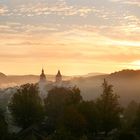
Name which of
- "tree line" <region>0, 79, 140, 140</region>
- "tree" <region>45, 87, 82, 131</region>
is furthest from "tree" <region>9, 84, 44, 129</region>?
"tree" <region>45, 87, 82, 131</region>

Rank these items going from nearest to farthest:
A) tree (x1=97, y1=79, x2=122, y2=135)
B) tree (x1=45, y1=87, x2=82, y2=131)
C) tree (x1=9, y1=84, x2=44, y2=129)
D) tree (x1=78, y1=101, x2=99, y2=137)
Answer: tree (x1=97, y1=79, x2=122, y2=135) → tree (x1=78, y1=101, x2=99, y2=137) → tree (x1=9, y1=84, x2=44, y2=129) → tree (x1=45, y1=87, x2=82, y2=131)

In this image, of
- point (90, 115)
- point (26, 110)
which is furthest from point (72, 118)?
point (26, 110)

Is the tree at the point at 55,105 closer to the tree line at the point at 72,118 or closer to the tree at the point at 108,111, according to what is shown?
the tree line at the point at 72,118

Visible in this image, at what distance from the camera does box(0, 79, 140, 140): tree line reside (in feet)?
212

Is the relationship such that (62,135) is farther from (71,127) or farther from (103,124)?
(103,124)

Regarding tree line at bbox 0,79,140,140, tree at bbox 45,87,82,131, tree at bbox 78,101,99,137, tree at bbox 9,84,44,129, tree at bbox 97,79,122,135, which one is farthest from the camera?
tree at bbox 45,87,82,131

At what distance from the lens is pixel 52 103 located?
97.9m

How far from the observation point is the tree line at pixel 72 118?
6450 cm

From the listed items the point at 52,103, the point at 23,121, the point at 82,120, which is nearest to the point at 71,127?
the point at 82,120

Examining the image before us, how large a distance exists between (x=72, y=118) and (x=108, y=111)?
8225mm

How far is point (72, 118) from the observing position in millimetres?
68188

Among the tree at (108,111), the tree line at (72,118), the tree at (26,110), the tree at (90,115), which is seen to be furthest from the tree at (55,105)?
the tree at (108,111)

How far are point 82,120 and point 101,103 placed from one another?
720cm

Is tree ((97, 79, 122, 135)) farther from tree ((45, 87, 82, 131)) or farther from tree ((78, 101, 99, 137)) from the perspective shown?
tree ((45, 87, 82, 131))
